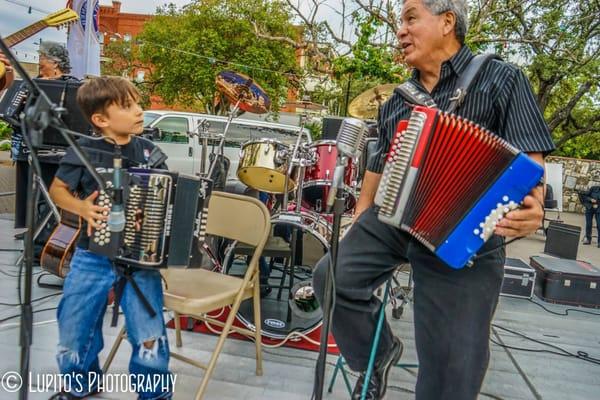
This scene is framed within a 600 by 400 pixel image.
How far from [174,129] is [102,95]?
28.4 ft

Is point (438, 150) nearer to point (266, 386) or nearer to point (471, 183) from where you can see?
point (471, 183)

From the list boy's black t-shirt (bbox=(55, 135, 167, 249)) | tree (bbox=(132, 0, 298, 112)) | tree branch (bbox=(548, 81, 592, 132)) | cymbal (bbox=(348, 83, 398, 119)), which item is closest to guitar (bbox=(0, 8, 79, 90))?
boy's black t-shirt (bbox=(55, 135, 167, 249))

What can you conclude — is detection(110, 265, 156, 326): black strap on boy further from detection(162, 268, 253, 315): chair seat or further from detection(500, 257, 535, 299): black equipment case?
detection(500, 257, 535, 299): black equipment case

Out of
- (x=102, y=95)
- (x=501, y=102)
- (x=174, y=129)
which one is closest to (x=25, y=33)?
(x=102, y=95)

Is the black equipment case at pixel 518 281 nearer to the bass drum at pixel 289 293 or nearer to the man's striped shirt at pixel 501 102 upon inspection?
the bass drum at pixel 289 293

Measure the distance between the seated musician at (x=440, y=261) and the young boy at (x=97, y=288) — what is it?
73cm

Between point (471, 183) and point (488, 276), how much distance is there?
0.41m

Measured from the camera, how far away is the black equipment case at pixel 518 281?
4626mm

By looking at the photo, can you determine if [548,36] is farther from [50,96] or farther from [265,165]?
[50,96]

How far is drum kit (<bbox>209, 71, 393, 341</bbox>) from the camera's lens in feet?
10.2

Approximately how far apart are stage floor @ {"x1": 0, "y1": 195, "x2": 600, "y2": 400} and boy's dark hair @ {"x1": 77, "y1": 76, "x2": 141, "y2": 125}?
132 cm

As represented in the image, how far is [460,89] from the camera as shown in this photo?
68.5 inches

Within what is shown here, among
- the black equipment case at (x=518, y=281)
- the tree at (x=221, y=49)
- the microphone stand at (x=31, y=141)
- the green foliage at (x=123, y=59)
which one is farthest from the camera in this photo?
the green foliage at (x=123, y=59)

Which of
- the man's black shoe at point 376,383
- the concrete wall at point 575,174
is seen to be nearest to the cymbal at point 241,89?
the man's black shoe at point 376,383
